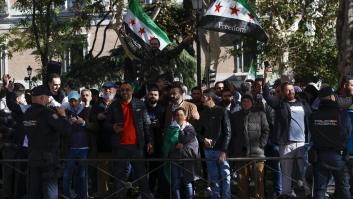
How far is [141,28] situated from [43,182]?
6.30 m

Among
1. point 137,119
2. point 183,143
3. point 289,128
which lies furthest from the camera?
point 289,128

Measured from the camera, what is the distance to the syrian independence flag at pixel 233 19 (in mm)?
14422

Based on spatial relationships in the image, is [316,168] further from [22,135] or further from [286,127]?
[22,135]

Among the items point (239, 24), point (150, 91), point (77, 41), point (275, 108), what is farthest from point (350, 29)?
point (77, 41)

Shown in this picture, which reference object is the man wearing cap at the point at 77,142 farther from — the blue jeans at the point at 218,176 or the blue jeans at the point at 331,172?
the blue jeans at the point at 331,172

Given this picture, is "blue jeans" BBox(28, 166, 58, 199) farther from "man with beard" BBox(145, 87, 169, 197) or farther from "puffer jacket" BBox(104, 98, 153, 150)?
"man with beard" BBox(145, 87, 169, 197)

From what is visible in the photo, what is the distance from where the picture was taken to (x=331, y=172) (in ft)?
34.3

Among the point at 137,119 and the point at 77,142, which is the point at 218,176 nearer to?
the point at 137,119

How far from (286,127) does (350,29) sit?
469 cm

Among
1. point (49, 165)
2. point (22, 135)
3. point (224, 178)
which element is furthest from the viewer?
point (22, 135)

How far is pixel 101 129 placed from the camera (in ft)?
40.4

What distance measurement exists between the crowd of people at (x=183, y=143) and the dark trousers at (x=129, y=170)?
0.02 metres

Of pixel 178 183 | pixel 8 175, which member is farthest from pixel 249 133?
pixel 8 175

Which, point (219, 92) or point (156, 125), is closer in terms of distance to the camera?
point (156, 125)
